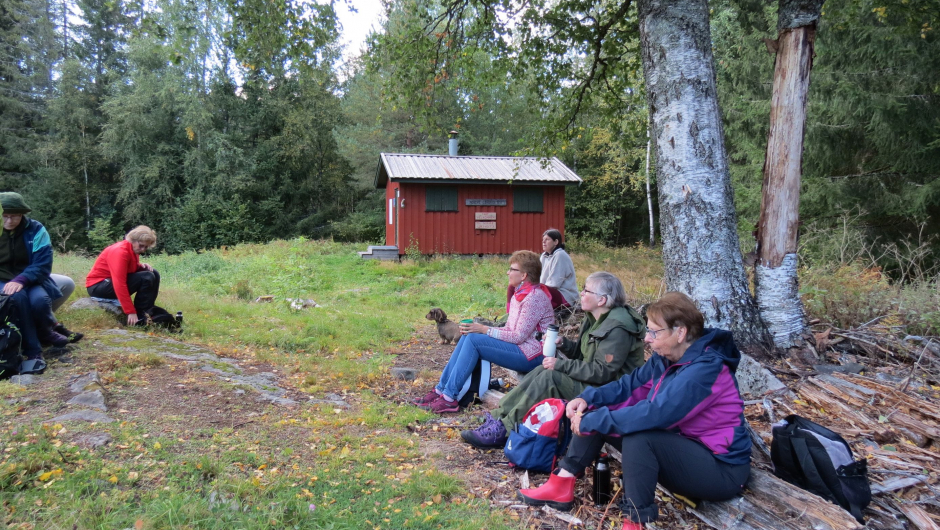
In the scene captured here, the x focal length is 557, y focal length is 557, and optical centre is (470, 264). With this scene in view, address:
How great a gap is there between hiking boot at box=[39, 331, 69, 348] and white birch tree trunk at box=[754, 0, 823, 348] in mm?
6156

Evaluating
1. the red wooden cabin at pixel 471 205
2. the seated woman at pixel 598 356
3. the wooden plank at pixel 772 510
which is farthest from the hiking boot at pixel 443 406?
the red wooden cabin at pixel 471 205

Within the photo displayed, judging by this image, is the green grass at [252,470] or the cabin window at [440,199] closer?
the green grass at [252,470]

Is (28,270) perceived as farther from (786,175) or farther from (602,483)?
(786,175)

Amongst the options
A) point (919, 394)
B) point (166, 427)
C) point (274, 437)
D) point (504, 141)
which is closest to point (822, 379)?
point (919, 394)

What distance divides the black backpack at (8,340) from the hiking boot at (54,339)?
0.51 metres

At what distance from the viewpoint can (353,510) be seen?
282cm

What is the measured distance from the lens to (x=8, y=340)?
4.37 m

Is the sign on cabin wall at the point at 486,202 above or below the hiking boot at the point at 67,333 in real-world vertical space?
above

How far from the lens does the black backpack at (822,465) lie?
2.60 metres

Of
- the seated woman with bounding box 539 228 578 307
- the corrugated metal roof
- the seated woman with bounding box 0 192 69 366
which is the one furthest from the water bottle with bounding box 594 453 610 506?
the corrugated metal roof

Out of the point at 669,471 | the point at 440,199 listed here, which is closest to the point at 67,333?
the point at 669,471

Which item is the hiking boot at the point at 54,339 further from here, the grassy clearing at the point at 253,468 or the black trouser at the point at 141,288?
the black trouser at the point at 141,288

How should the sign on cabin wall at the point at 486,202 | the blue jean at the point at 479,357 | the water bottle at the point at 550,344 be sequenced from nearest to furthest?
1. the water bottle at the point at 550,344
2. the blue jean at the point at 479,357
3. the sign on cabin wall at the point at 486,202

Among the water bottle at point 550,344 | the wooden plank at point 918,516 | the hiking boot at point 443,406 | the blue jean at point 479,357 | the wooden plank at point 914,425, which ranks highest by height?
the water bottle at point 550,344
